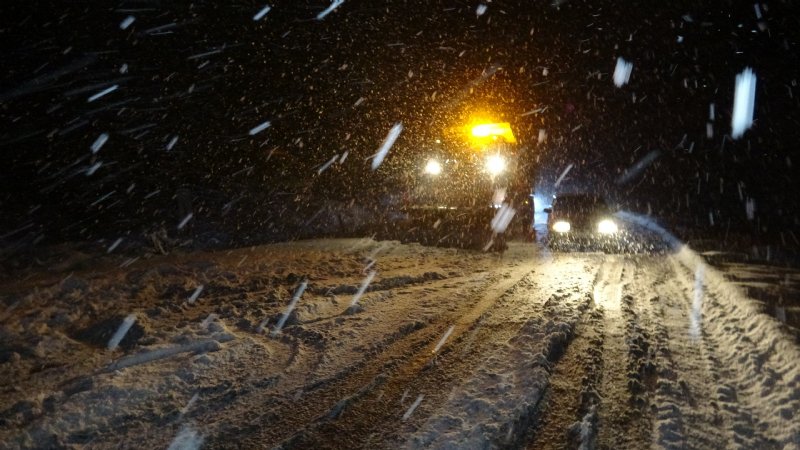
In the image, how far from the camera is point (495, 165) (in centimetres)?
1401

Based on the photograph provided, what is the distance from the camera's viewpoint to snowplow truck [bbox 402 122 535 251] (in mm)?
11672

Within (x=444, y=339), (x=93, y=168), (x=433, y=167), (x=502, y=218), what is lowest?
(x=444, y=339)

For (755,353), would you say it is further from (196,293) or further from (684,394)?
(196,293)

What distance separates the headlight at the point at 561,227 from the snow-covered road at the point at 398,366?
166 inches

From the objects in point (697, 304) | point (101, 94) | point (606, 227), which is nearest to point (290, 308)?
point (697, 304)

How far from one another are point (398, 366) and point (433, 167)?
13.5 meters

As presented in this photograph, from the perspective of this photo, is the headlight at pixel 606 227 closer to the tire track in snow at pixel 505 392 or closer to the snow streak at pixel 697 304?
the snow streak at pixel 697 304

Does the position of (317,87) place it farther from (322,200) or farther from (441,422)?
(441,422)

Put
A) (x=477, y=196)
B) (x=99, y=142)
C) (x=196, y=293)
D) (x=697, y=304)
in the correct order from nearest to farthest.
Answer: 1. (x=697, y=304)
2. (x=196, y=293)
3. (x=99, y=142)
4. (x=477, y=196)

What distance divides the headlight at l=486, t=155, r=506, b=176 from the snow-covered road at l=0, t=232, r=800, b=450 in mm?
7685

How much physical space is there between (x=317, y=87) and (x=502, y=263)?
33.2 feet

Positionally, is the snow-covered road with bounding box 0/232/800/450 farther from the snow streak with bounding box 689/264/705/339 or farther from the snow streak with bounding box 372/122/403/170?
the snow streak with bounding box 372/122/403/170

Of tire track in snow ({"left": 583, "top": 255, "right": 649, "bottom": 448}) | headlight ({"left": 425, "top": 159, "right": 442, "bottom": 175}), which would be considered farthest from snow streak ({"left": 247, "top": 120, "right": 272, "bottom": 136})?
tire track in snow ({"left": 583, "top": 255, "right": 649, "bottom": 448})

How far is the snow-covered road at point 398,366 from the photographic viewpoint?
276 centimetres
